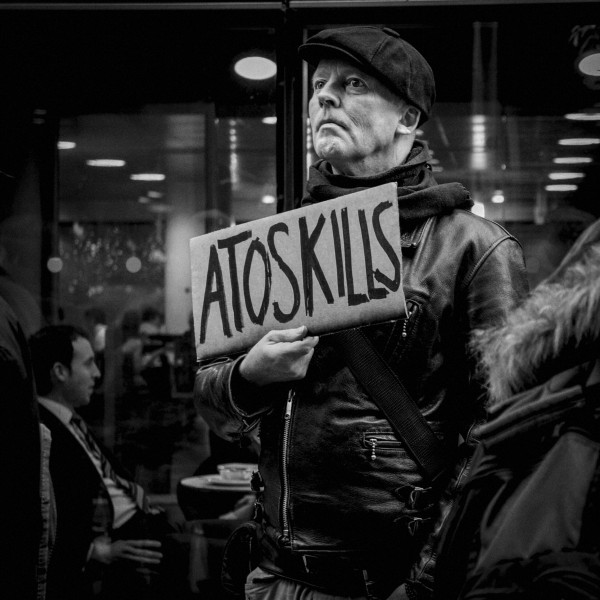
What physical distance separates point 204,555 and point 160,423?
626 mm

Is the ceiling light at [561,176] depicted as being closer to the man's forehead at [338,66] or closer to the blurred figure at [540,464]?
the man's forehead at [338,66]

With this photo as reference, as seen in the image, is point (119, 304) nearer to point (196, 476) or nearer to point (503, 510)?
point (196, 476)

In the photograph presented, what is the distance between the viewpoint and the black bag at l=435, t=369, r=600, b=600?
129 cm

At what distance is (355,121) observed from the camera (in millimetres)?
2586

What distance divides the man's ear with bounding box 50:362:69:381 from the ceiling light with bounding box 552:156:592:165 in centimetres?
239

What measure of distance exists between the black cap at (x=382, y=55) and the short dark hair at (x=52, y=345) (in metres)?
2.16

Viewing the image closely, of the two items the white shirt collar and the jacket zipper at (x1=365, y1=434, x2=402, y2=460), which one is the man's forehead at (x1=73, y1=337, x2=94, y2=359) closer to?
the white shirt collar

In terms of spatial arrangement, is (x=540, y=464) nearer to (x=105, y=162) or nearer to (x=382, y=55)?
(x=382, y=55)

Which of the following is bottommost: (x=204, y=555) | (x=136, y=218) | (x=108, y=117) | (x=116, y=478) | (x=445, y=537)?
(x=204, y=555)

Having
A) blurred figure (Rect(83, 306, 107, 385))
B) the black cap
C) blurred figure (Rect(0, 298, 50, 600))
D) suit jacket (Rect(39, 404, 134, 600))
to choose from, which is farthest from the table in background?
the black cap

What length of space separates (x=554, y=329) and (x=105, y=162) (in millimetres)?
3346

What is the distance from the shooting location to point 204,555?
14.1 ft

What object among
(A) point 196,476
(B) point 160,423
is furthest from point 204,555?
(B) point 160,423

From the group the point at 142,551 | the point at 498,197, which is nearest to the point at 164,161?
the point at 498,197
